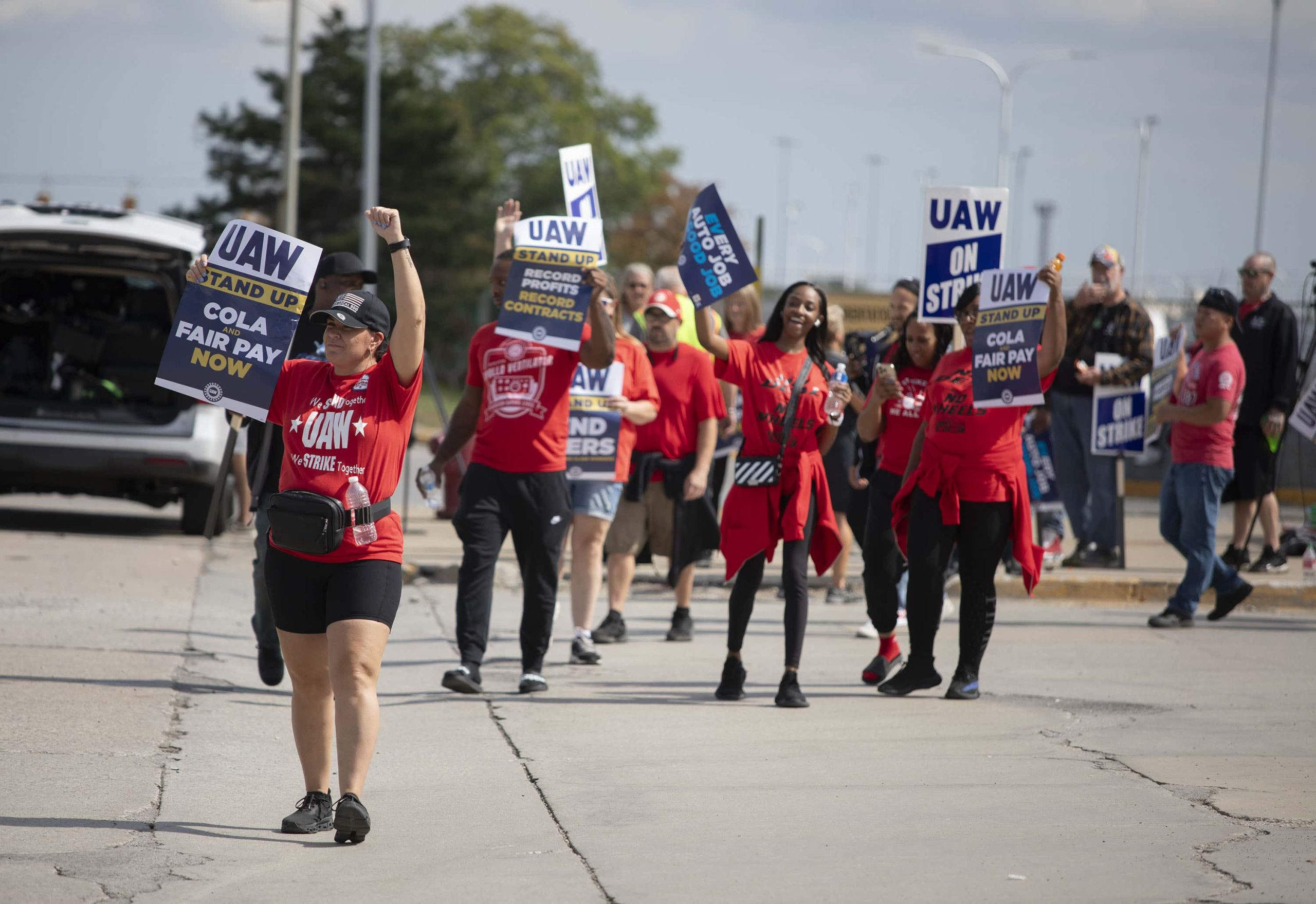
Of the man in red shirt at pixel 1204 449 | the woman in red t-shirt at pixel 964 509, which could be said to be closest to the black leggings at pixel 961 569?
the woman in red t-shirt at pixel 964 509

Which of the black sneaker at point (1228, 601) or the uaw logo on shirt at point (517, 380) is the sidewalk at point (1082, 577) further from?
the uaw logo on shirt at point (517, 380)

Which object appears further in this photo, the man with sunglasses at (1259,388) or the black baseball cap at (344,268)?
the man with sunglasses at (1259,388)

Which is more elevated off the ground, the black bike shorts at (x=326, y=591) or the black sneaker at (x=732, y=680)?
the black bike shorts at (x=326, y=591)

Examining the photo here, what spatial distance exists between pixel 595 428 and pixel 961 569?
223 centimetres

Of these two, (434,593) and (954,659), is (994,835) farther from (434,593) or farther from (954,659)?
(434,593)

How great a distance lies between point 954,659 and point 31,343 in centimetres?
923

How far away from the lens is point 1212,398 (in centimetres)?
932

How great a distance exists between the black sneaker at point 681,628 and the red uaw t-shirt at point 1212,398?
10.5ft

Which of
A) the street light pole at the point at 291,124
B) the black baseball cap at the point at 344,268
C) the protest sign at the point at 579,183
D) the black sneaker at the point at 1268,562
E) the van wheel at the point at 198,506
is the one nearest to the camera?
the black baseball cap at the point at 344,268

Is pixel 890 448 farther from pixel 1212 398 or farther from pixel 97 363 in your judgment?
pixel 97 363

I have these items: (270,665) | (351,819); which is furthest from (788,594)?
(351,819)

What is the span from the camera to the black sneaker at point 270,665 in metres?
7.33

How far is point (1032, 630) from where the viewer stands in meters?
9.78

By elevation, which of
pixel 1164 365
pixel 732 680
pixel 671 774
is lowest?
pixel 671 774
